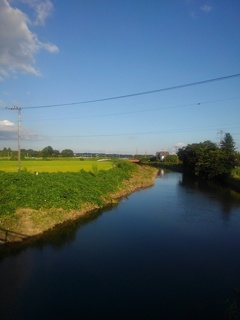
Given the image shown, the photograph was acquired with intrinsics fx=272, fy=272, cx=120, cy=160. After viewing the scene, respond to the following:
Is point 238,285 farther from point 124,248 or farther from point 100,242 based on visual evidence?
point 100,242

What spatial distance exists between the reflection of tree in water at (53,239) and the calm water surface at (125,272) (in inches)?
2.1

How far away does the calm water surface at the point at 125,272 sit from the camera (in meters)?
8.44

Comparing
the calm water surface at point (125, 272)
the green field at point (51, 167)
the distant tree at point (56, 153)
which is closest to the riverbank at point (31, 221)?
the calm water surface at point (125, 272)

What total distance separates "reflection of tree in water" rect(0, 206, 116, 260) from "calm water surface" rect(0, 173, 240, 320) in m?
0.05

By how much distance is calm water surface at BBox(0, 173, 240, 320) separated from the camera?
8.44 metres

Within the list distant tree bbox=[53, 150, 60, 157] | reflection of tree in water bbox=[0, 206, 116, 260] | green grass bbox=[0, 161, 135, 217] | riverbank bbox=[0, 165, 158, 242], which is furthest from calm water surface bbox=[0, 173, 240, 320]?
distant tree bbox=[53, 150, 60, 157]

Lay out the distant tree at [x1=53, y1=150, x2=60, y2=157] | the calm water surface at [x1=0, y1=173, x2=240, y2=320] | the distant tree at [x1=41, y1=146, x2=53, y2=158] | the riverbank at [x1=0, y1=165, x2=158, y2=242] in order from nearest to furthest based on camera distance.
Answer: the calm water surface at [x1=0, y1=173, x2=240, y2=320] → the riverbank at [x1=0, y1=165, x2=158, y2=242] → the distant tree at [x1=41, y1=146, x2=53, y2=158] → the distant tree at [x1=53, y1=150, x2=60, y2=157]

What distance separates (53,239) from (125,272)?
17.6 feet

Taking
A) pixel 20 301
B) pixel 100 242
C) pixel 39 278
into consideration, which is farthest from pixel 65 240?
pixel 20 301

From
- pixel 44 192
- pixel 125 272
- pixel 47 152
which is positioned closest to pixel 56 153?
pixel 47 152

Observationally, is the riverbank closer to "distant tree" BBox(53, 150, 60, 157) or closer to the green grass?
the green grass

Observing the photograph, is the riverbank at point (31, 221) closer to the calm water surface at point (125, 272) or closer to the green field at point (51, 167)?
the calm water surface at point (125, 272)

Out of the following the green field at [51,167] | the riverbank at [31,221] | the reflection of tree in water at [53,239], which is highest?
the green field at [51,167]

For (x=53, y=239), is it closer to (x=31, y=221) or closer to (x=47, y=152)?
(x=31, y=221)
